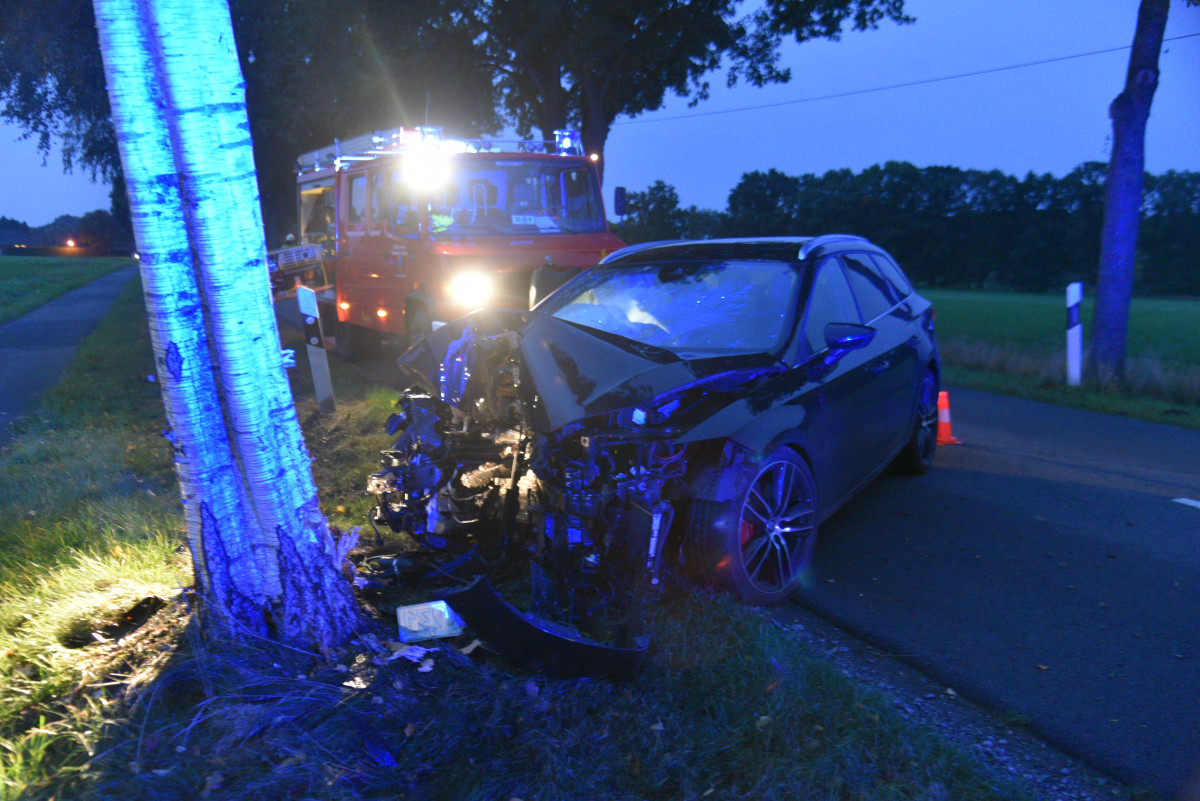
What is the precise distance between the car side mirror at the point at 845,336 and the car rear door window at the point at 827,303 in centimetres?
11

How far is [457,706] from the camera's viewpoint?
9.27 feet

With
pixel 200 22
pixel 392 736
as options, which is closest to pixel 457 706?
pixel 392 736

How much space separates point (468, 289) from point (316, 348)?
5.12 feet

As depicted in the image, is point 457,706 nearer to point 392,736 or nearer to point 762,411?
point 392,736

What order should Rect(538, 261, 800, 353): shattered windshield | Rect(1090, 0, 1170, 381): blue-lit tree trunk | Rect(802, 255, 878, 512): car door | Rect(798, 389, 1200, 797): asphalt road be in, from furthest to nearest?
Rect(1090, 0, 1170, 381): blue-lit tree trunk, Rect(538, 261, 800, 353): shattered windshield, Rect(802, 255, 878, 512): car door, Rect(798, 389, 1200, 797): asphalt road

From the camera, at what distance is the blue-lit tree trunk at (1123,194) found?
1017 cm

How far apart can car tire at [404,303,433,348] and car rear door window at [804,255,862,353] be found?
4.83 meters

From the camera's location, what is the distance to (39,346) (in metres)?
12.9

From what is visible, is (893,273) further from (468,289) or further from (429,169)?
(429,169)

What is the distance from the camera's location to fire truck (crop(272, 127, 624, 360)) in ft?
27.9

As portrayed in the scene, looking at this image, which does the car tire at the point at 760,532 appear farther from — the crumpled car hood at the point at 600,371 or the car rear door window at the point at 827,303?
the car rear door window at the point at 827,303

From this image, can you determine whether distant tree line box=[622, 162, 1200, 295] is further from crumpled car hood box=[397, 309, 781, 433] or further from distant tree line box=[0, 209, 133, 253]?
distant tree line box=[0, 209, 133, 253]

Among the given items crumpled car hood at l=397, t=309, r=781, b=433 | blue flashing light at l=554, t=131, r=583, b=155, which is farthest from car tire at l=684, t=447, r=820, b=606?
blue flashing light at l=554, t=131, r=583, b=155

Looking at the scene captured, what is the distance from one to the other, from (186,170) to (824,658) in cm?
301
